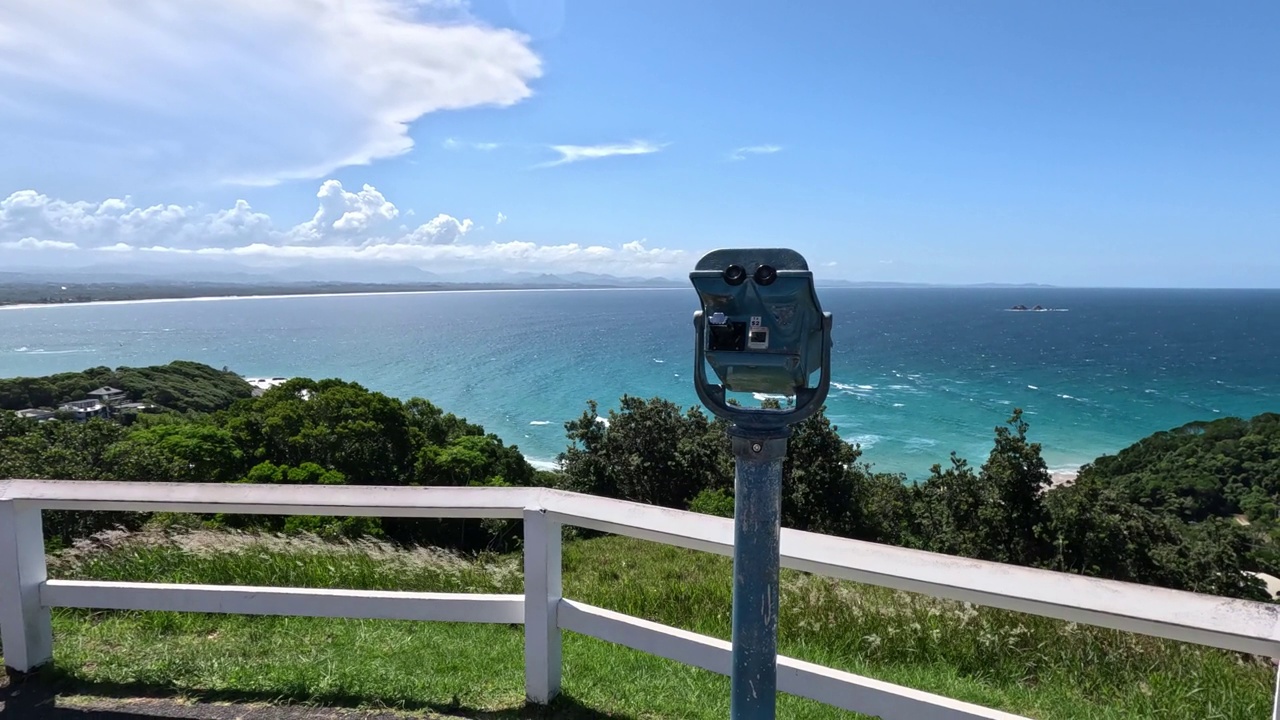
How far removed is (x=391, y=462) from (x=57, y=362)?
323 ft

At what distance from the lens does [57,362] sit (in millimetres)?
96062

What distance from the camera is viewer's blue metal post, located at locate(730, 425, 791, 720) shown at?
177 cm

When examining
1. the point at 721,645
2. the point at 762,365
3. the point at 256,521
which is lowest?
the point at 256,521

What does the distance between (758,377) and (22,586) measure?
3.24m

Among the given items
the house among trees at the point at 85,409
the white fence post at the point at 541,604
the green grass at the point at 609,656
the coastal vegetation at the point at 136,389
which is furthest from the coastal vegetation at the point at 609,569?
the coastal vegetation at the point at 136,389

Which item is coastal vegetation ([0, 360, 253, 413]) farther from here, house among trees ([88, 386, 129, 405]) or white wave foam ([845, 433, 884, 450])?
white wave foam ([845, 433, 884, 450])

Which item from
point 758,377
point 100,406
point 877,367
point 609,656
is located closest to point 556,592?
point 609,656

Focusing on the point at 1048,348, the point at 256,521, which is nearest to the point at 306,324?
the point at 1048,348

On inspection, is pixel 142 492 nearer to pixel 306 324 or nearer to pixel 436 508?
pixel 436 508

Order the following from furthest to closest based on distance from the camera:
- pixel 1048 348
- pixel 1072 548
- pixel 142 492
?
pixel 1048 348 < pixel 1072 548 < pixel 142 492

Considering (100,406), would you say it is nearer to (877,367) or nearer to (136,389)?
(136,389)

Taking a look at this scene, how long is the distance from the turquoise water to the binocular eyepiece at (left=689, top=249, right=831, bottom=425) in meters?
44.1

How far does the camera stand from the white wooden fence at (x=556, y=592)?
2020 millimetres

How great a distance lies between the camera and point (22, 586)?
10.1ft
